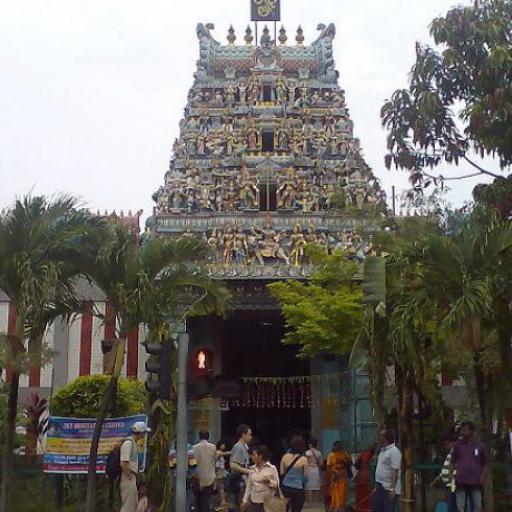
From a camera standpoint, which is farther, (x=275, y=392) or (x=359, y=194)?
(x=275, y=392)

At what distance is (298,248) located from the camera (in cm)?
2719

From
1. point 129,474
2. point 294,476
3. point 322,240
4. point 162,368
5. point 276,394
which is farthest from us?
point 276,394

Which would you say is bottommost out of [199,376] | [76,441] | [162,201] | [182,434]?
[76,441]

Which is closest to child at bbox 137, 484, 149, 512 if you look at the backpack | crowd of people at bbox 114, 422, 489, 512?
crowd of people at bbox 114, 422, 489, 512

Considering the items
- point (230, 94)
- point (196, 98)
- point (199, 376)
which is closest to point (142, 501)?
point (199, 376)

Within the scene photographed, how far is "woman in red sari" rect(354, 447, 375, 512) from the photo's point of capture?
527 inches

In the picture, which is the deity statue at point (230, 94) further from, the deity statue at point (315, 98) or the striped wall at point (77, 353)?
the striped wall at point (77, 353)

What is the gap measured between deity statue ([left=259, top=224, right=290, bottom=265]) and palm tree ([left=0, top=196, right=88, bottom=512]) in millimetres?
14065

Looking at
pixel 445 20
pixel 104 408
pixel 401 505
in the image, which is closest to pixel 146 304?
pixel 104 408

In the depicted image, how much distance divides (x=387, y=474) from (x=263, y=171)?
1780cm

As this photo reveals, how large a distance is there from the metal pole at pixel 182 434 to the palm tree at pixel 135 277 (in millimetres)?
3650

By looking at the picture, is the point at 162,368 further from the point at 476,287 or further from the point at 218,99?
the point at 218,99

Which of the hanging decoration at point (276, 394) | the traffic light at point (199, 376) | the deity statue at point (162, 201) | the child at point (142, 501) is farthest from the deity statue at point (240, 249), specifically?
the traffic light at point (199, 376)

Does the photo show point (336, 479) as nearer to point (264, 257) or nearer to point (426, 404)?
point (426, 404)
